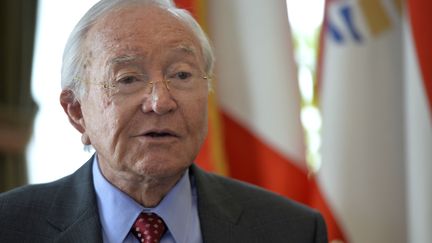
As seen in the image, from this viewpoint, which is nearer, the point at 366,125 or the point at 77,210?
the point at 77,210

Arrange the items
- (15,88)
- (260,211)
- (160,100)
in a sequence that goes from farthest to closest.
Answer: (15,88)
(260,211)
(160,100)

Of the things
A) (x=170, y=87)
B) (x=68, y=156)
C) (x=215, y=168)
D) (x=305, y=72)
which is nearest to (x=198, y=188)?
(x=170, y=87)

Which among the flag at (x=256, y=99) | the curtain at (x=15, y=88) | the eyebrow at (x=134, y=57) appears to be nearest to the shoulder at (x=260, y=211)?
the eyebrow at (x=134, y=57)

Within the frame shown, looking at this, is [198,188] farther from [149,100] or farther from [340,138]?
[340,138]

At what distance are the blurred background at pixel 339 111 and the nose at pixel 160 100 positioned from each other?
140 centimetres

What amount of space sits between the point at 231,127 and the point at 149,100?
1533 mm

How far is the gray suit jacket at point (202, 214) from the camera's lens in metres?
2.32

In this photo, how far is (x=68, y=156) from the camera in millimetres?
4492

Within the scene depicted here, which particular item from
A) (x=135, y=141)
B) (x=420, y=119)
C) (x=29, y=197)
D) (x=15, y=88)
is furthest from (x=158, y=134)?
(x=15, y=88)

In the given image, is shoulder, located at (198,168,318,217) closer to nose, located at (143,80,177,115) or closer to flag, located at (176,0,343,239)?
nose, located at (143,80,177,115)

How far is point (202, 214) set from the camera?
8.07 ft

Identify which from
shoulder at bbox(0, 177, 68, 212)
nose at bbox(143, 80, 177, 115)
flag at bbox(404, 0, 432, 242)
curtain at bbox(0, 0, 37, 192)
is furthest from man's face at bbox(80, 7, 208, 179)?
curtain at bbox(0, 0, 37, 192)

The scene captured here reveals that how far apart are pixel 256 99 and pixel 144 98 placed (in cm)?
151

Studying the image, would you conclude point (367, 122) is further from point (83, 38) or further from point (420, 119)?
point (83, 38)
